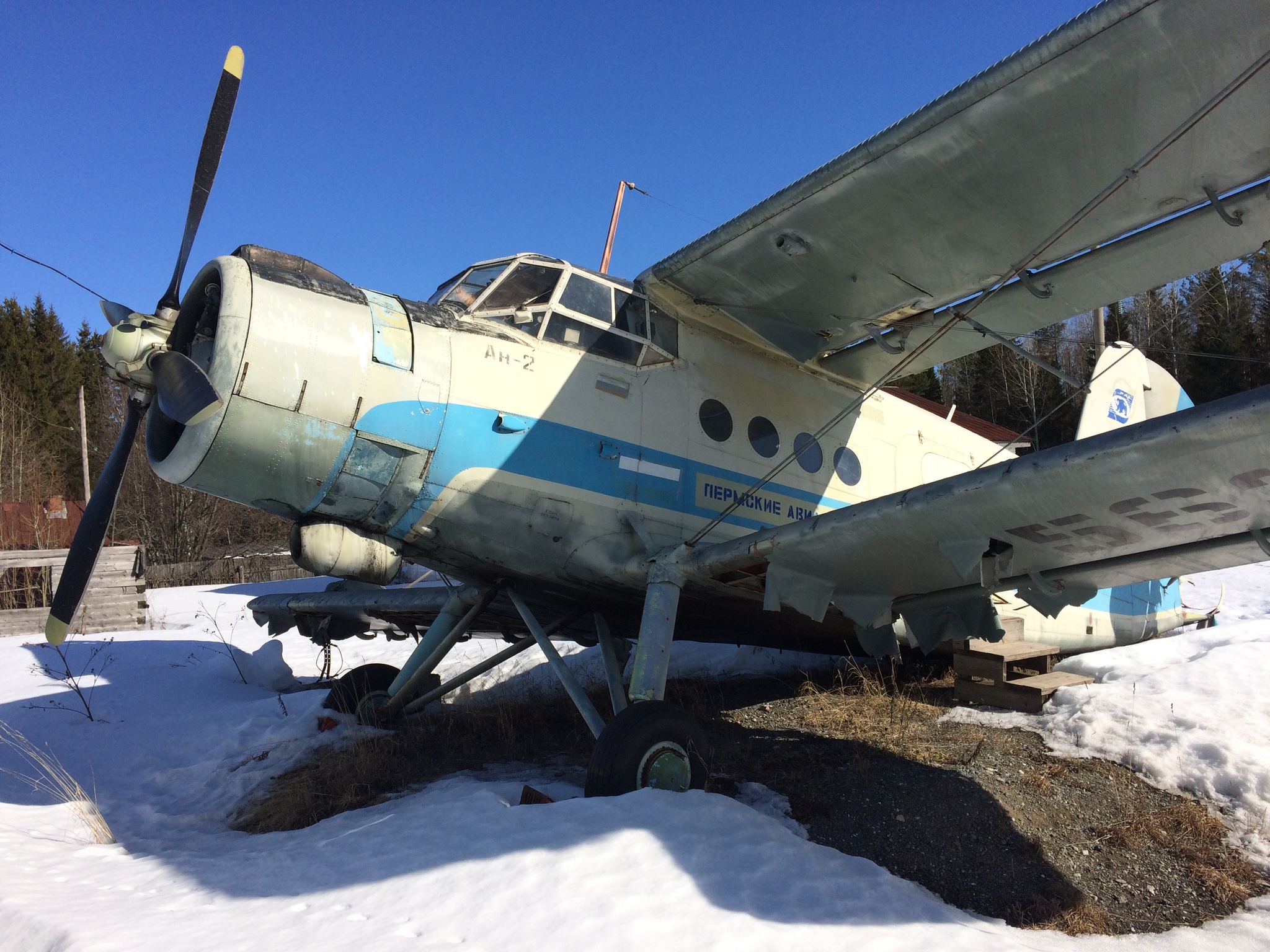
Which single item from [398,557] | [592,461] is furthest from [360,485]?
[592,461]

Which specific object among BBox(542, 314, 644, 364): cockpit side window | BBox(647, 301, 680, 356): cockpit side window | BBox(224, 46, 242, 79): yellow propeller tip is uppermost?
BBox(224, 46, 242, 79): yellow propeller tip

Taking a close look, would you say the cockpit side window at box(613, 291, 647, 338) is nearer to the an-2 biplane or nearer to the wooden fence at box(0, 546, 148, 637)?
the an-2 biplane

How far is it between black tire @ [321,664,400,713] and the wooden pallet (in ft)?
18.3

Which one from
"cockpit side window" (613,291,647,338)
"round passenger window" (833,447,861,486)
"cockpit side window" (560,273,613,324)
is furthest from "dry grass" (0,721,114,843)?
"round passenger window" (833,447,861,486)

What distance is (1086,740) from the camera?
5.79 metres

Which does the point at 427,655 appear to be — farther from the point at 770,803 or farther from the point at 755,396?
the point at 755,396

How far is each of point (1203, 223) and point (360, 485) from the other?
591 centimetres

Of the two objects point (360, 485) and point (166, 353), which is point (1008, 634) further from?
point (166, 353)

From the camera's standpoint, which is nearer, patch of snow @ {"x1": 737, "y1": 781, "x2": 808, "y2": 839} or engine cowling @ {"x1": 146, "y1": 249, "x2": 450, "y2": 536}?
engine cowling @ {"x1": 146, "y1": 249, "x2": 450, "y2": 536}

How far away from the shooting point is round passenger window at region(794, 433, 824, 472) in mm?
6254

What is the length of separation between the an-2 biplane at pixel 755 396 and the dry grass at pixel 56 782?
1.18 m

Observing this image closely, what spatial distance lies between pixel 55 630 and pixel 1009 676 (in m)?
7.84

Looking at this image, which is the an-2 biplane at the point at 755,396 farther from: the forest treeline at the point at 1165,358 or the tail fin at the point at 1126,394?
the forest treeline at the point at 1165,358

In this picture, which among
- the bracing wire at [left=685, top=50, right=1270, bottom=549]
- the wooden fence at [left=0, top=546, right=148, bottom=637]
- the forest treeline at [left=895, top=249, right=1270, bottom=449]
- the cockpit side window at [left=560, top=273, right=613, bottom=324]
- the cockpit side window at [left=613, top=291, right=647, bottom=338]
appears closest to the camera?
the bracing wire at [left=685, top=50, right=1270, bottom=549]
